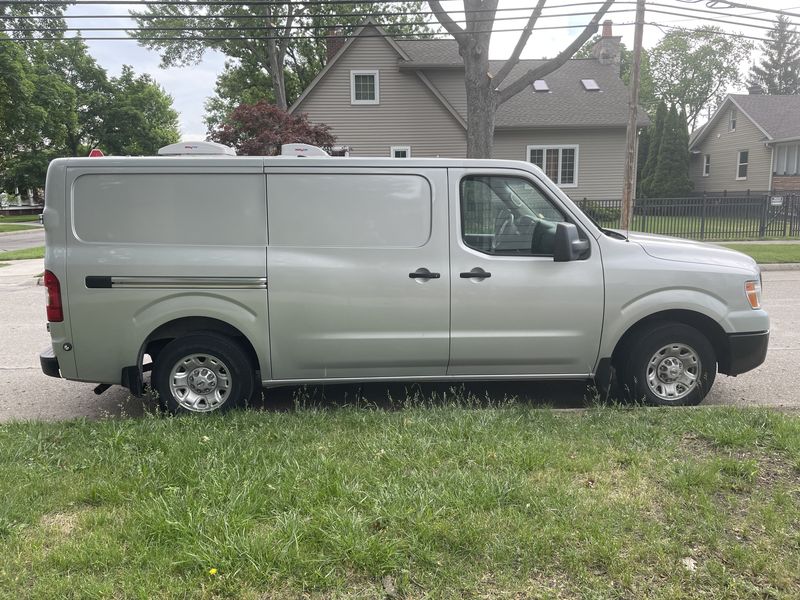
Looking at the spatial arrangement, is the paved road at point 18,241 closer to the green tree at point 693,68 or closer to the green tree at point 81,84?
the green tree at point 81,84

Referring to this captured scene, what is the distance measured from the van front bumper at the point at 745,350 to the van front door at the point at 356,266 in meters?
2.29

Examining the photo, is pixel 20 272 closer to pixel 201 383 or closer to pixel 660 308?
pixel 201 383

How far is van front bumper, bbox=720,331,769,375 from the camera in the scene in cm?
500

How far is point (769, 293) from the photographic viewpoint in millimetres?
11352

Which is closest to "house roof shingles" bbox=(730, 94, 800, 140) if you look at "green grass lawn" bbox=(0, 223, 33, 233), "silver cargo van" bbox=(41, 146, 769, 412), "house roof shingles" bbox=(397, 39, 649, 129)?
"house roof shingles" bbox=(397, 39, 649, 129)

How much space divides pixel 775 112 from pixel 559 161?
1503 centimetres

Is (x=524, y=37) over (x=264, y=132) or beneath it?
over

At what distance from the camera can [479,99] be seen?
1886cm

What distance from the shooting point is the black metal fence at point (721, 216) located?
65.8ft

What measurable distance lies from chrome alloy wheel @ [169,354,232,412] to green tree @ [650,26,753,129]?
67.4m

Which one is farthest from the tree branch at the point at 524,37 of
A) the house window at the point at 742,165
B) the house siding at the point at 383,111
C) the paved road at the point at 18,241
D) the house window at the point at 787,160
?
the house window at the point at 742,165

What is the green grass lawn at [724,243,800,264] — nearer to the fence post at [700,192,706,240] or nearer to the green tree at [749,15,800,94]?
the fence post at [700,192,706,240]

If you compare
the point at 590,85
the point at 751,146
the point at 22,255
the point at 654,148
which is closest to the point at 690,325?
the point at 22,255

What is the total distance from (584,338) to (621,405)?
1.98ft
